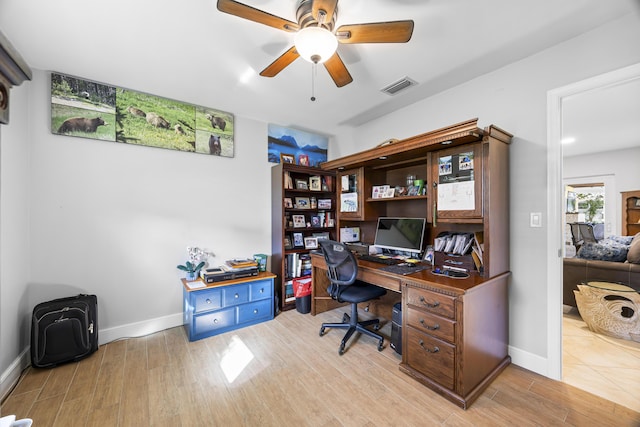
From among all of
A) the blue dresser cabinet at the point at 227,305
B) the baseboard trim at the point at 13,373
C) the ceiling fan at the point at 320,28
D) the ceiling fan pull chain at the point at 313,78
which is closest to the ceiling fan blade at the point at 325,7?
the ceiling fan at the point at 320,28

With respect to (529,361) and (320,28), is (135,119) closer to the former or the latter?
(320,28)

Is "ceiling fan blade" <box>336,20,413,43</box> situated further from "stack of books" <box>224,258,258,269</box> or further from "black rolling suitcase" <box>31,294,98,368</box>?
"black rolling suitcase" <box>31,294,98,368</box>

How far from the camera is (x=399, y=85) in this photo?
2449 mm

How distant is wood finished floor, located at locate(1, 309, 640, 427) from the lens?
5.10 feet

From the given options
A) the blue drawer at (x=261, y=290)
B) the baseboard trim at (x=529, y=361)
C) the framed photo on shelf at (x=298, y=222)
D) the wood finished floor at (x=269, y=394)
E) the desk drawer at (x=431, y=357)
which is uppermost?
the framed photo on shelf at (x=298, y=222)

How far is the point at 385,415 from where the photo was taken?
1584 millimetres

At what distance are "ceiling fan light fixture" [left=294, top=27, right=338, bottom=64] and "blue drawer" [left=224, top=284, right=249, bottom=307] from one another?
2306 millimetres

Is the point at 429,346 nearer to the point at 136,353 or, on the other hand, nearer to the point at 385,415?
the point at 385,415

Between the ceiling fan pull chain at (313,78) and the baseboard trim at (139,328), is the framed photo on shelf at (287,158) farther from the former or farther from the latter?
the baseboard trim at (139,328)

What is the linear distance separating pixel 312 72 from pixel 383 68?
617 mm

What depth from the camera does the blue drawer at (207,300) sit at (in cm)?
252

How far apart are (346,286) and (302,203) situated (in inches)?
55.4

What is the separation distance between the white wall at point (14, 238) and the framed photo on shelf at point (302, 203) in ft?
8.34

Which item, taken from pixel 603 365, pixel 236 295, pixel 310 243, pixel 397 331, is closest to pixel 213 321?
pixel 236 295
